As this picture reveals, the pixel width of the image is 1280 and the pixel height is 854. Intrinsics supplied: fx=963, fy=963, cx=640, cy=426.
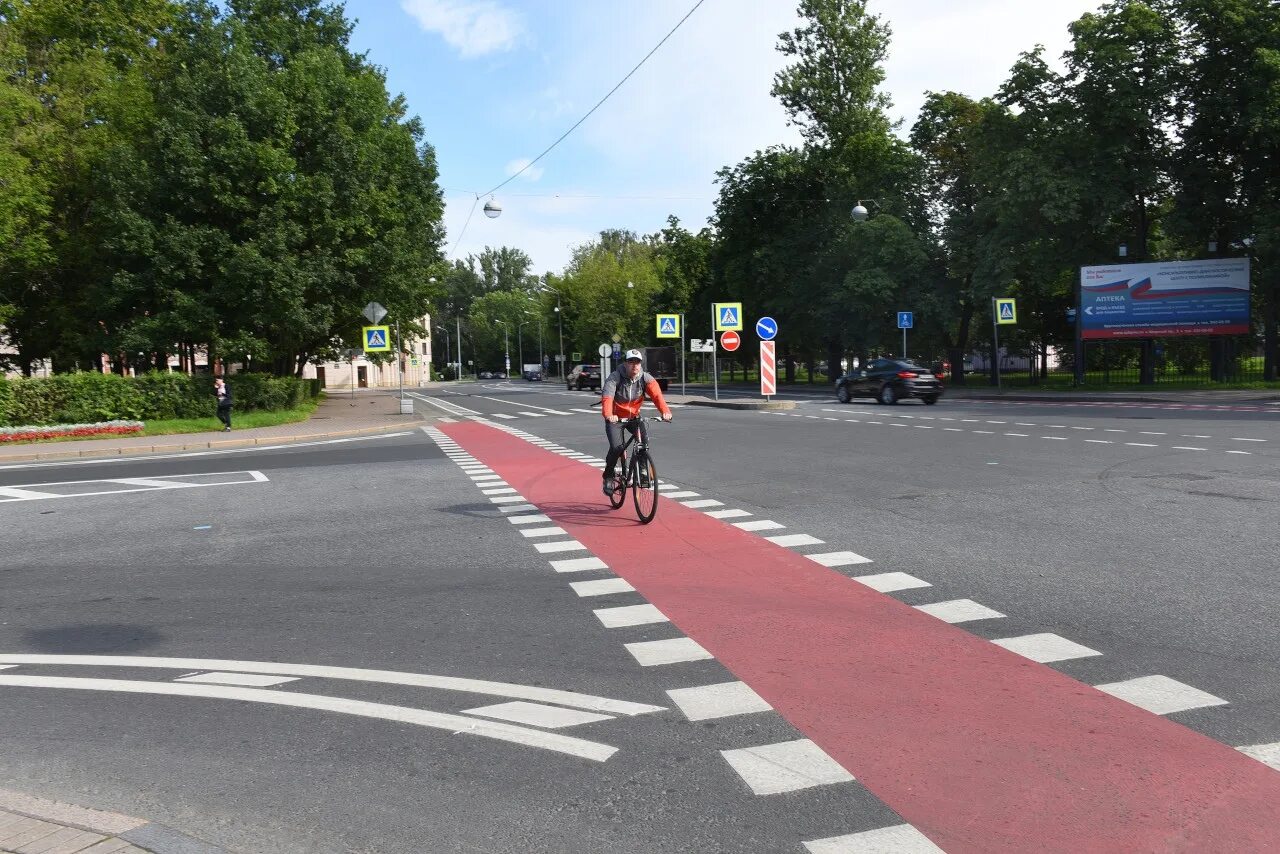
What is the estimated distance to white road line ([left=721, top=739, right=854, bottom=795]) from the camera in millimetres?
3529

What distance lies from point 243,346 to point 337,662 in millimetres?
26586

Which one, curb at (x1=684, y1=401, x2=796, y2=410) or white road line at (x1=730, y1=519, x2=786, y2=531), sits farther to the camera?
curb at (x1=684, y1=401, x2=796, y2=410)

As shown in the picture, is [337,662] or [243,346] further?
[243,346]

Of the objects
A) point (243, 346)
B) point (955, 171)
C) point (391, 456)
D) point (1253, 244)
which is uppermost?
point (955, 171)

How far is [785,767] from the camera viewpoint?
367 cm

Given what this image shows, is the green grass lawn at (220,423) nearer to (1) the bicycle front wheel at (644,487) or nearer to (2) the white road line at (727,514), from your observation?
(1) the bicycle front wheel at (644,487)

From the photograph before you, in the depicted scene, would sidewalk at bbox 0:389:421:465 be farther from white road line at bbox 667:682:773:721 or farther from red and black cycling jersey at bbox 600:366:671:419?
white road line at bbox 667:682:773:721

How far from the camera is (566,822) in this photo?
327 cm

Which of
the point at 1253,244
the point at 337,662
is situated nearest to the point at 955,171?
the point at 1253,244

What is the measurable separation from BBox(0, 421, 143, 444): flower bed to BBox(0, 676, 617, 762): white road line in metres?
20.4

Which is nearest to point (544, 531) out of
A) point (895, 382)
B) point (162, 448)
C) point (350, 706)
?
point (350, 706)

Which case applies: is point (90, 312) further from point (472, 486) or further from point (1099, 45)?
point (1099, 45)

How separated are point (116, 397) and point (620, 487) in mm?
21201

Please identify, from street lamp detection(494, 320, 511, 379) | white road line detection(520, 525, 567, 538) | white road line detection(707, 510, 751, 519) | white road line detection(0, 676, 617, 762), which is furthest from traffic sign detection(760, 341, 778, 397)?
street lamp detection(494, 320, 511, 379)
